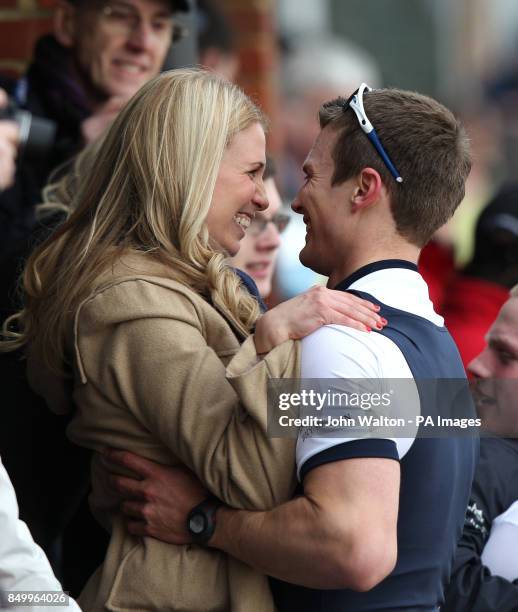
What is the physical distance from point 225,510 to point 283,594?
0.22 meters

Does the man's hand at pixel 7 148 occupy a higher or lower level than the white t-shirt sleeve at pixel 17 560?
higher

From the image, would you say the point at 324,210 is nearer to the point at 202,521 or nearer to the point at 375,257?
the point at 375,257

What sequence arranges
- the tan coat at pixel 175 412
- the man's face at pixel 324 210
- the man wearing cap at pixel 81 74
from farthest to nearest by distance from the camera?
1. the man wearing cap at pixel 81 74
2. the man's face at pixel 324 210
3. the tan coat at pixel 175 412

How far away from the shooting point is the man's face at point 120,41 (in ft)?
15.5

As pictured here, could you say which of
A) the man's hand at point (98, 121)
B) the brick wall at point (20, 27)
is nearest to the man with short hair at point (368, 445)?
the man's hand at point (98, 121)

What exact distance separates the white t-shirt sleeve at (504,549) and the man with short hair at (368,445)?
0.96 feet

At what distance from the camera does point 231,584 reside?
8.15 feet

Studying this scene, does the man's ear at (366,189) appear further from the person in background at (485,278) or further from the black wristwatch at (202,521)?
the person in background at (485,278)

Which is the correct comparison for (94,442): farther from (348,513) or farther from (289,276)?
(289,276)

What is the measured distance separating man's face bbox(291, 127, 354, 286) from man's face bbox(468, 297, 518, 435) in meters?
0.70

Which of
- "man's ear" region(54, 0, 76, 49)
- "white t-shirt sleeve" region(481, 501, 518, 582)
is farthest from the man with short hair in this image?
"man's ear" region(54, 0, 76, 49)

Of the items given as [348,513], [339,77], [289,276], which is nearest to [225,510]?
[348,513]

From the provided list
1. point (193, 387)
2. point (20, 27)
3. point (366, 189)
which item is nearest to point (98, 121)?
point (20, 27)

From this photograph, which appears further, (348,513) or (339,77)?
(339,77)
